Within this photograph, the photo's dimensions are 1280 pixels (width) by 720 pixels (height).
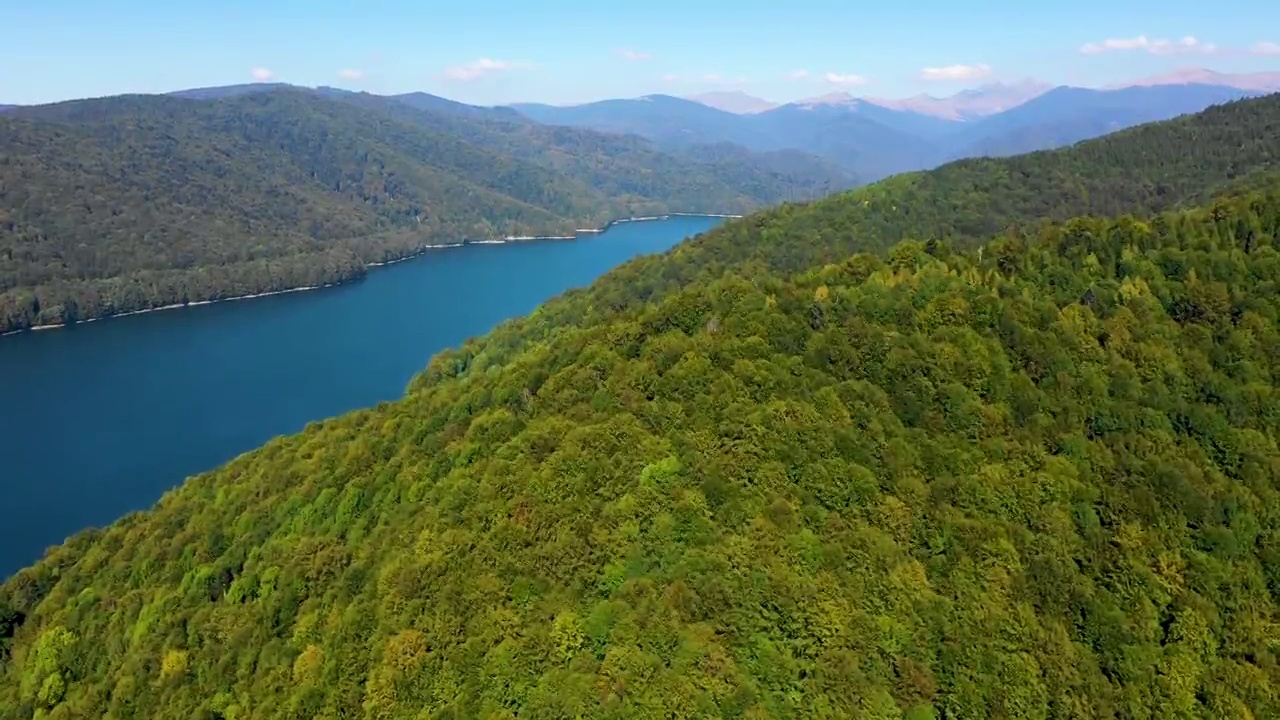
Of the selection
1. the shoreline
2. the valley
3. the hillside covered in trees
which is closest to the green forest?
the valley

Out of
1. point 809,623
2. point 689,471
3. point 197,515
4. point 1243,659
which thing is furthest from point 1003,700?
point 197,515

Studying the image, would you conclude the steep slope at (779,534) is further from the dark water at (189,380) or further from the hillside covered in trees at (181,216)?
the hillside covered in trees at (181,216)

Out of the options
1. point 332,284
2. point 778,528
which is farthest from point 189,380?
point 778,528

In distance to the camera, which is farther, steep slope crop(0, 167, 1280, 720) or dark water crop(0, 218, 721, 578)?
dark water crop(0, 218, 721, 578)

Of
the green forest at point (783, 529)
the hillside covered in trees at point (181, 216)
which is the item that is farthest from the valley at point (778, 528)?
the hillside covered in trees at point (181, 216)

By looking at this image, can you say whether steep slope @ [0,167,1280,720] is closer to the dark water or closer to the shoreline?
the dark water

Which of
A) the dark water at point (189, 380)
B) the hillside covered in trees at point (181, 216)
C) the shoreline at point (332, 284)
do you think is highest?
the hillside covered in trees at point (181, 216)

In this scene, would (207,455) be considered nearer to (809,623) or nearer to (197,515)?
(197,515)
